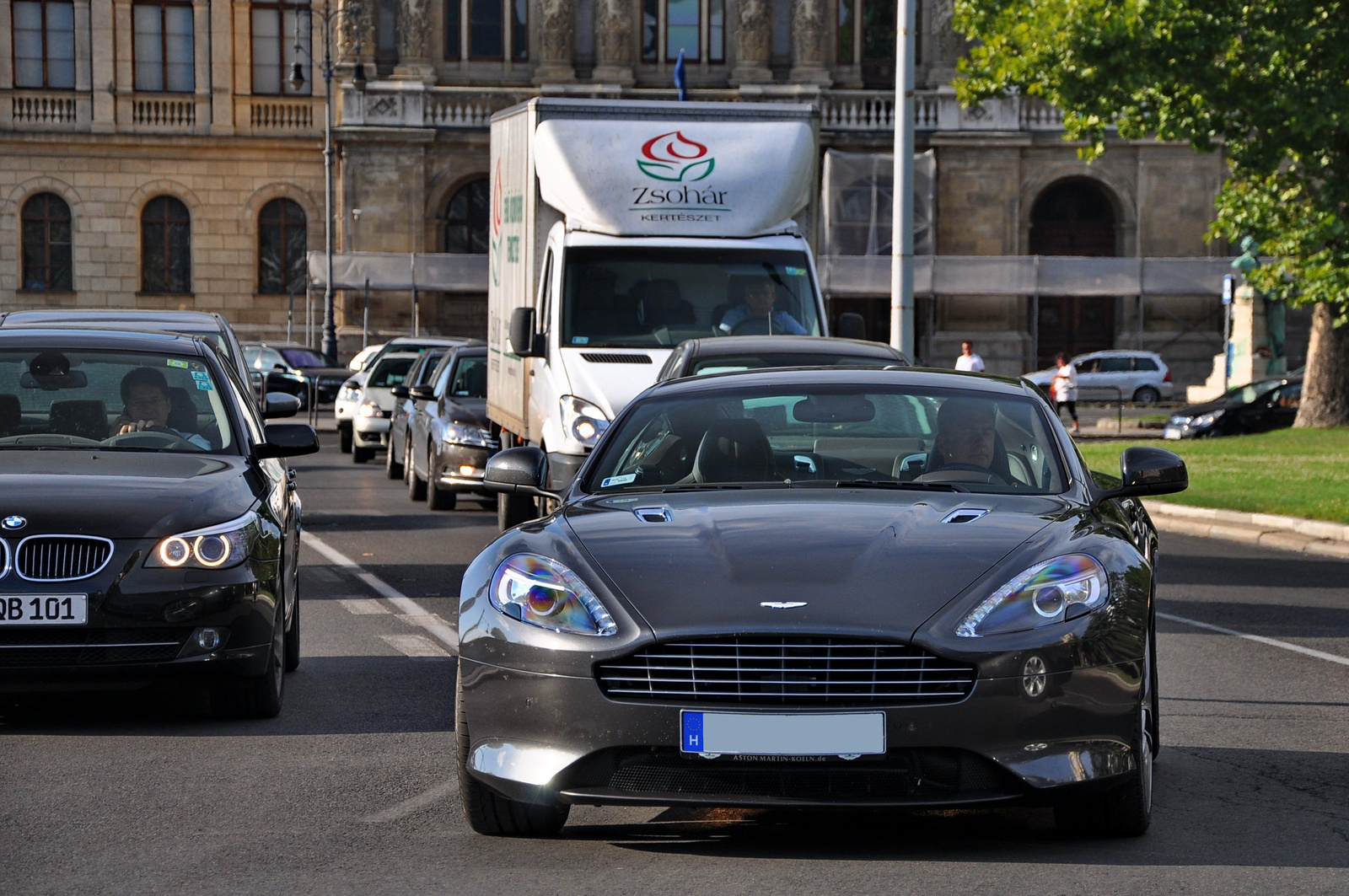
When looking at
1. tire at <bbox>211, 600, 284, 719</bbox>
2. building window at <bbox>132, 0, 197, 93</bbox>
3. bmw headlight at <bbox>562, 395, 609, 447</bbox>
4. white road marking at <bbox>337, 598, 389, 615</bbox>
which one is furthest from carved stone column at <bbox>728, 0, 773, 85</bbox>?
tire at <bbox>211, 600, 284, 719</bbox>

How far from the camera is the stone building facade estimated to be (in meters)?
51.1

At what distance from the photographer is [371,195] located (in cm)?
5106

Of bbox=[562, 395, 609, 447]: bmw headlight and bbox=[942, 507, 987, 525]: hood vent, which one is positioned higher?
bbox=[942, 507, 987, 525]: hood vent

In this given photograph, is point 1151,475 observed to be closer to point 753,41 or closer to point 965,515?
point 965,515

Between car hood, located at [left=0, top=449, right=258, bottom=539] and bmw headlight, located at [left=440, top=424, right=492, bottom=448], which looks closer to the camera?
car hood, located at [left=0, top=449, right=258, bottom=539]

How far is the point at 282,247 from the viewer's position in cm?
5753

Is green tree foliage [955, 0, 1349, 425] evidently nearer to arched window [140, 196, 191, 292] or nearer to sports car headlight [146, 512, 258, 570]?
sports car headlight [146, 512, 258, 570]

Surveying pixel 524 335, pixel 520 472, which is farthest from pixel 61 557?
pixel 524 335

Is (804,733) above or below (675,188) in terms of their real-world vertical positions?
below

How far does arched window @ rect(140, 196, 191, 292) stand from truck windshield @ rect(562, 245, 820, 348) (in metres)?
44.1

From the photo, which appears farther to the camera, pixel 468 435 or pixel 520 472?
pixel 468 435

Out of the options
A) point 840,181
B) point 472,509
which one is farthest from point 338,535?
point 840,181

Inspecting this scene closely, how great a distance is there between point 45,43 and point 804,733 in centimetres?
5677

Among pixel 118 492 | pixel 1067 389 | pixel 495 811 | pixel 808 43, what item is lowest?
pixel 1067 389
